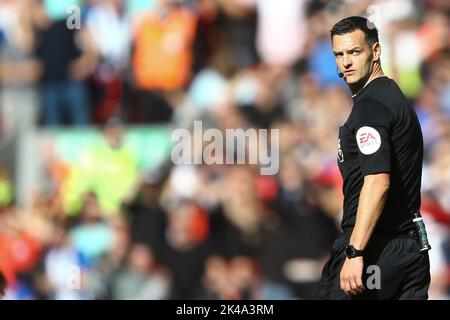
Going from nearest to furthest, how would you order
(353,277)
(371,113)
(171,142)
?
(353,277), (371,113), (171,142)

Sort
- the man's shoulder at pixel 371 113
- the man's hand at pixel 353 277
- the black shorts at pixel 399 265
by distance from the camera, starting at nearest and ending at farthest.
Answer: the man's hand at pixel 353 277 < the man's shoulder at pixel 371 113 < the black shorts at pixel 399 265

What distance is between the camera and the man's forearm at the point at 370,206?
4625 mm

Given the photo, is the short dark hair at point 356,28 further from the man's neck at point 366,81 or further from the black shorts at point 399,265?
the black shorts at point 399,265

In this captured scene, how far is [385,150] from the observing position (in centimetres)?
465

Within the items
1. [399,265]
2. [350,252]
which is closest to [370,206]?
[350,252]

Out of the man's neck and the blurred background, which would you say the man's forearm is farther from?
the blurred background

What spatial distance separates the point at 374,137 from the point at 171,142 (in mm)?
6544

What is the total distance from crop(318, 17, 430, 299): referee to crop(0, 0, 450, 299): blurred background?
13.9 feet

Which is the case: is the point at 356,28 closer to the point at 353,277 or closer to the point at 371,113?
the point at 371,113

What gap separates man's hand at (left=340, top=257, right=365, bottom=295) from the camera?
15.0 feet

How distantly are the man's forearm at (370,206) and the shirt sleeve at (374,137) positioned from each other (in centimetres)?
4

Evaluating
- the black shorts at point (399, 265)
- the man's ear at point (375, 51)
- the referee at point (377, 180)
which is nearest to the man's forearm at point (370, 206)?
the referee at point (377, 180)

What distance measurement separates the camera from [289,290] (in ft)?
31.8
